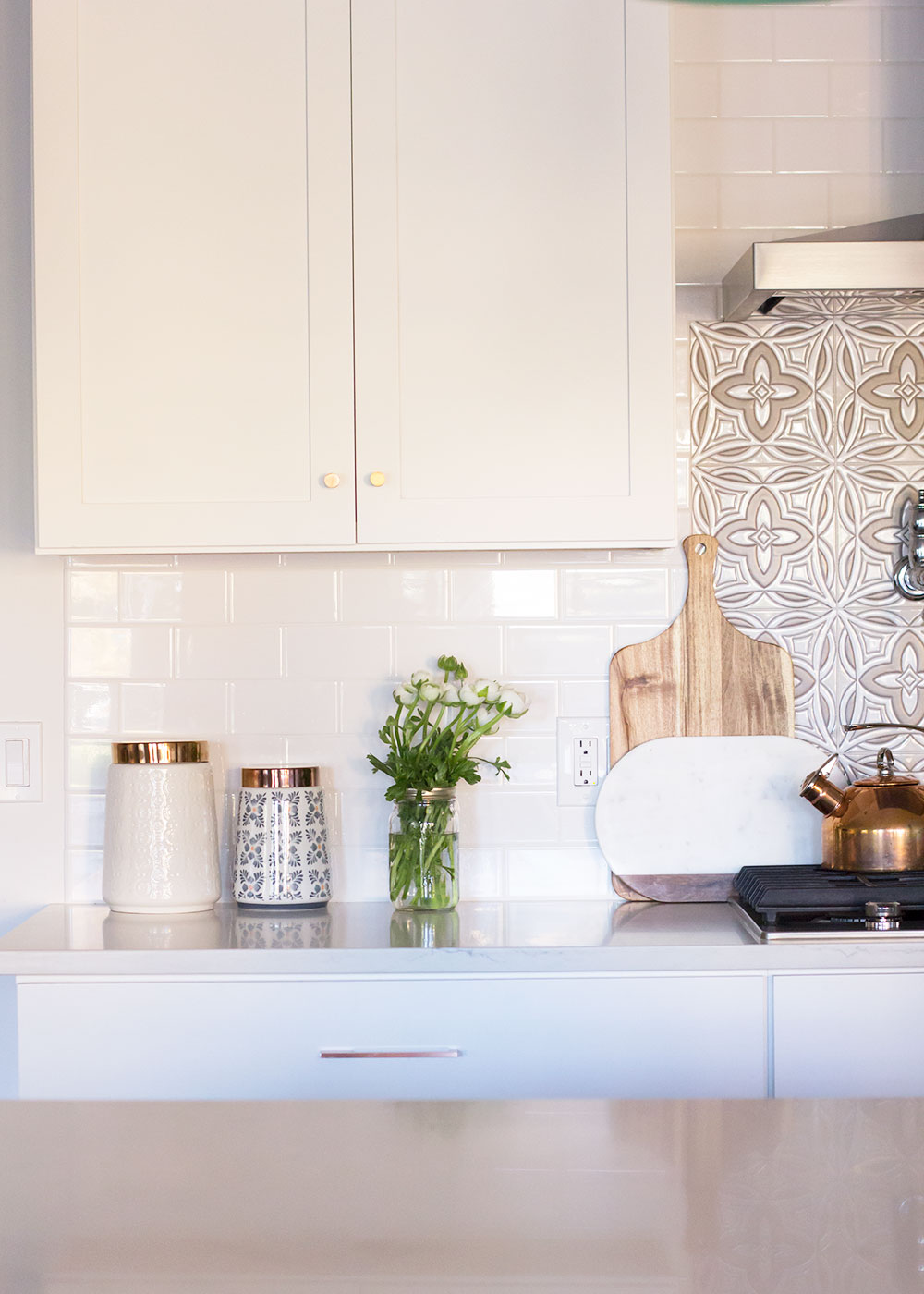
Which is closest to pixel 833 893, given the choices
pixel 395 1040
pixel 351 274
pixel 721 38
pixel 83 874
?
pixel 395 1040

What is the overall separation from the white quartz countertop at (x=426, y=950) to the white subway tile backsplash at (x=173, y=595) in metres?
0.63

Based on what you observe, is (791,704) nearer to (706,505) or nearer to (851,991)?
(706,505)

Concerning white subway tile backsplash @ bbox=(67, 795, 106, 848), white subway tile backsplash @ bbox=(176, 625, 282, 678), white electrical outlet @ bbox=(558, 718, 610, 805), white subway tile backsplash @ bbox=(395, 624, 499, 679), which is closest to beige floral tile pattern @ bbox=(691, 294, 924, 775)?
white electrical outlet @ bbox=(558, 718, 610, 805)

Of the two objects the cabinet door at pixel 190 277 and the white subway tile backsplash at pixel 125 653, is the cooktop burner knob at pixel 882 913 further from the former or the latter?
the white subway tile backsplash at pixel 125 653

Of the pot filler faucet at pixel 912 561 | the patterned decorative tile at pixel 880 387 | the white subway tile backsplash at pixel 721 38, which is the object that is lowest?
the pot filler faucet at pixel 912 561

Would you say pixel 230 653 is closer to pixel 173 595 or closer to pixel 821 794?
pixel 173 595

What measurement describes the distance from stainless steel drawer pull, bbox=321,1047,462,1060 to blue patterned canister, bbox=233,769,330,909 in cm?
39

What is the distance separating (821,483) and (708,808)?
68 centimetres

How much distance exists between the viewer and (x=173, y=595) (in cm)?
241

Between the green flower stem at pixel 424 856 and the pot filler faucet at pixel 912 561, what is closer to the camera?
the green flower stem at pixel 424 856

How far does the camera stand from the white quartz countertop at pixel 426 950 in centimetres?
190

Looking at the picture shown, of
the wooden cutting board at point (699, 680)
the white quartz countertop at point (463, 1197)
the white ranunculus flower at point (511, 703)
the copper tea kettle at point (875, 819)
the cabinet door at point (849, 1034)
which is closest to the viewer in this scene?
the white quartz countertop at point (463, 1197)

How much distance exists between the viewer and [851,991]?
6.26 feet

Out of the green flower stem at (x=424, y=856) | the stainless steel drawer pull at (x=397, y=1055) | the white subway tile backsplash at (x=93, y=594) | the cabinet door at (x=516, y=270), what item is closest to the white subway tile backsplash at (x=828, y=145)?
the cabinet door at (x=516, y=270)
